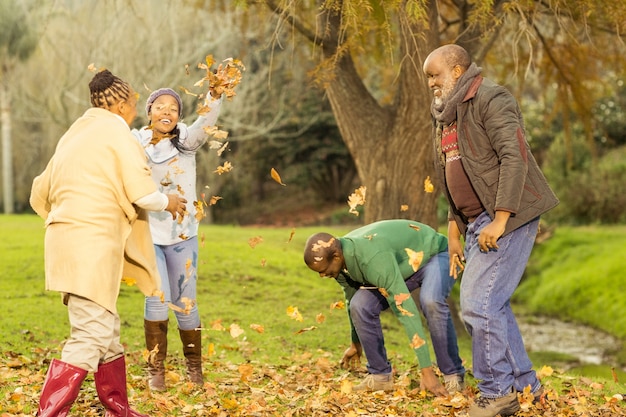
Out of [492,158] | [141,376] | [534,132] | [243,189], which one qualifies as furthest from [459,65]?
[243,189]

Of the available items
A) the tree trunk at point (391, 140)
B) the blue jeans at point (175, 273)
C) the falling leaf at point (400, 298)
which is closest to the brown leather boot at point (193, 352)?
the blue jeans at point (175, 273)

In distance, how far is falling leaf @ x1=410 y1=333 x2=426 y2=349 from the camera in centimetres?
507

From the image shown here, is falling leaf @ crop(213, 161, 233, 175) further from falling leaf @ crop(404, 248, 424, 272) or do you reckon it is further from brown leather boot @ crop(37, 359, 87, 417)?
brown leather boot @ crop(37, 359, 87, 417)

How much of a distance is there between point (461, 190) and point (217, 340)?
383cm

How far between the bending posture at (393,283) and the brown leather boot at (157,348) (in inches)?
44.8

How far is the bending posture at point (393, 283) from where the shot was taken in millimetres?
5141

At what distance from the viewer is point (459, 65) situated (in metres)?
4.63

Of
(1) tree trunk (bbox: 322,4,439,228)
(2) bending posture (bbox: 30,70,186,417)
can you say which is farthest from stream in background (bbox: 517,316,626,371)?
(2) bending posture (bbox: 30,70,186,417)

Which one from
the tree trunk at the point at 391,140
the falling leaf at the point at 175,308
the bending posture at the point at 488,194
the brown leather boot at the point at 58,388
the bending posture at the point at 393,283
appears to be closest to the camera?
the brown leather boot at the point at 58,388

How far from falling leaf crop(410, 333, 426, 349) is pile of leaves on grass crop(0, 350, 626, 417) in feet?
1.26

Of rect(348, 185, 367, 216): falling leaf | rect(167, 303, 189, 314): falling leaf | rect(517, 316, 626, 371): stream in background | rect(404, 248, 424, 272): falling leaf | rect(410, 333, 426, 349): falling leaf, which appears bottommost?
rect(517, 316, 626, 371): stream in background

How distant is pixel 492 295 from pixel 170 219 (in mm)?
2055

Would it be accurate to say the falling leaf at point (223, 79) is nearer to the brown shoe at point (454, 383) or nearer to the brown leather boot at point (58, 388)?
the brown leather boot at point (58, 388)

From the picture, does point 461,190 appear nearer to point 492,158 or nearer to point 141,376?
point 492,158
